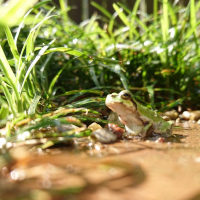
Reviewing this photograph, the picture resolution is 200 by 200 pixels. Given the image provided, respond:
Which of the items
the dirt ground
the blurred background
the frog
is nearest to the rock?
the dirt ground

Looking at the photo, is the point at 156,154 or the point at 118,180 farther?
the point at 156,154

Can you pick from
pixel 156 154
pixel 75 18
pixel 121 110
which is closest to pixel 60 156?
pixel 156 154

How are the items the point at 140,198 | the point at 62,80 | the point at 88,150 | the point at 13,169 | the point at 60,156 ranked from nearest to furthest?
the point at 140,198
the point at 13,169
the point at 60,156
the point at 88,150
the point at 62,80

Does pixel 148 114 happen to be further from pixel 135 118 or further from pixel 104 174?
pixel 104 174

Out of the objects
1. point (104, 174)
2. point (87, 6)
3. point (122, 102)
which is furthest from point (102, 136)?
point (87, 6)

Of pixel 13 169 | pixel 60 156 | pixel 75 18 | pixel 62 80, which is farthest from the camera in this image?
pixel 75 18

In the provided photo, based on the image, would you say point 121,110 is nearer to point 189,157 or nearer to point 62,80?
point 189,157
